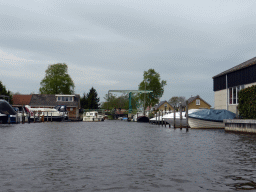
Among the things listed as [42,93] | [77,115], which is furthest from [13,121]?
[42,93]

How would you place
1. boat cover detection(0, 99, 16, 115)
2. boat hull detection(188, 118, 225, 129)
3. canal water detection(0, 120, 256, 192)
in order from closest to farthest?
canal water detection(0, 120, 256, 192) < boat hull detection(188, 118, 225, 129) < boat cover detection(0, 99, 16, 115)

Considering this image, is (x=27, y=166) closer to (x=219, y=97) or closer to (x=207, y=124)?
(x=207, y=124)

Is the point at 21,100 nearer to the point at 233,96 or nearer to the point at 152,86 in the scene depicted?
the point at 152,86

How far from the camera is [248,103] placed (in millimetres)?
31422

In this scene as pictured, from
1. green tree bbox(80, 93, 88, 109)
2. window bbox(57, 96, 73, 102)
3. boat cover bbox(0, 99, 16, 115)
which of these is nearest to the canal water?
boat cover bbox(0, 99, 16, 115)

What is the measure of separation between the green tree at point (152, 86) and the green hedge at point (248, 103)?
74.2 m

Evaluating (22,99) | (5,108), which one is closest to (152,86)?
(22,99)

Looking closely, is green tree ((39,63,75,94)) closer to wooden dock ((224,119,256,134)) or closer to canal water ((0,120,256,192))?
wooden dock ((224,119,256,134))

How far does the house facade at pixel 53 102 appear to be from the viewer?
9650 cm

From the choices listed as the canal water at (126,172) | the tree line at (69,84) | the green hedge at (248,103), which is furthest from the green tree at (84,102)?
the canal water at (126,172)

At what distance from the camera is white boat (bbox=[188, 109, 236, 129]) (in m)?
39.8

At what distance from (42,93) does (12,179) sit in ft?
326

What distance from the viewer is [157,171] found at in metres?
11.1

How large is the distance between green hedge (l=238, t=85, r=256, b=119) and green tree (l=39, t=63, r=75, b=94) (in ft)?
255
